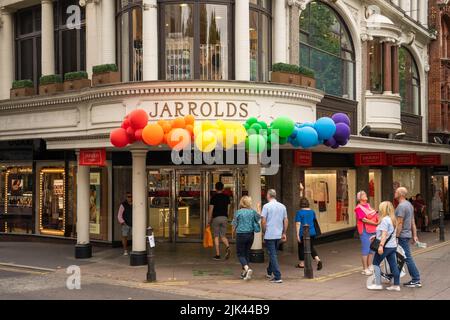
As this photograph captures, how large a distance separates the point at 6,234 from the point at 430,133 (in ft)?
62.5

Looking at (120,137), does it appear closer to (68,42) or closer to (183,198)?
(183,198)

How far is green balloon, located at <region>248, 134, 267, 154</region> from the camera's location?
39.0 ft

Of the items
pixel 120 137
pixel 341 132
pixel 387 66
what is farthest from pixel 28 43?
pixel 387 66

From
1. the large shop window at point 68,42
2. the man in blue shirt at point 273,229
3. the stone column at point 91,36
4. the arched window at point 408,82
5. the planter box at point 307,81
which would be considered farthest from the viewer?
the arched window at point 408,82

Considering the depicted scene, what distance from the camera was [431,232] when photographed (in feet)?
75.3

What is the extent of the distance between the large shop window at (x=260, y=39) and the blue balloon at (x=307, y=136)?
8.60 ft

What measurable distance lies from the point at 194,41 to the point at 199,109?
76.0 inches

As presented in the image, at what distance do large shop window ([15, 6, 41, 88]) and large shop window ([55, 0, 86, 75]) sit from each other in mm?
1062

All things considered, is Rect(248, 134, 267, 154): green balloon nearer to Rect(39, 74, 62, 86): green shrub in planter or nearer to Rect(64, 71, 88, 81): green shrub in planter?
Rect(64, 71, 88, 81): green shrub in planter

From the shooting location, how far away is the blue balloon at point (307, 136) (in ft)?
40.2

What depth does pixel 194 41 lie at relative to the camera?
45.5ft

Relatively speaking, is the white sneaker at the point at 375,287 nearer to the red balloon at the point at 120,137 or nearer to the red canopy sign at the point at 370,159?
the red balloon at the point at 120,137

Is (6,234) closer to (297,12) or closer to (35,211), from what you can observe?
(35,211)

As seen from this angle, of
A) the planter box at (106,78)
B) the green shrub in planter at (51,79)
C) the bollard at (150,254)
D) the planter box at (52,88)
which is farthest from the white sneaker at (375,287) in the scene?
the green shrub in planter at (51,79)
